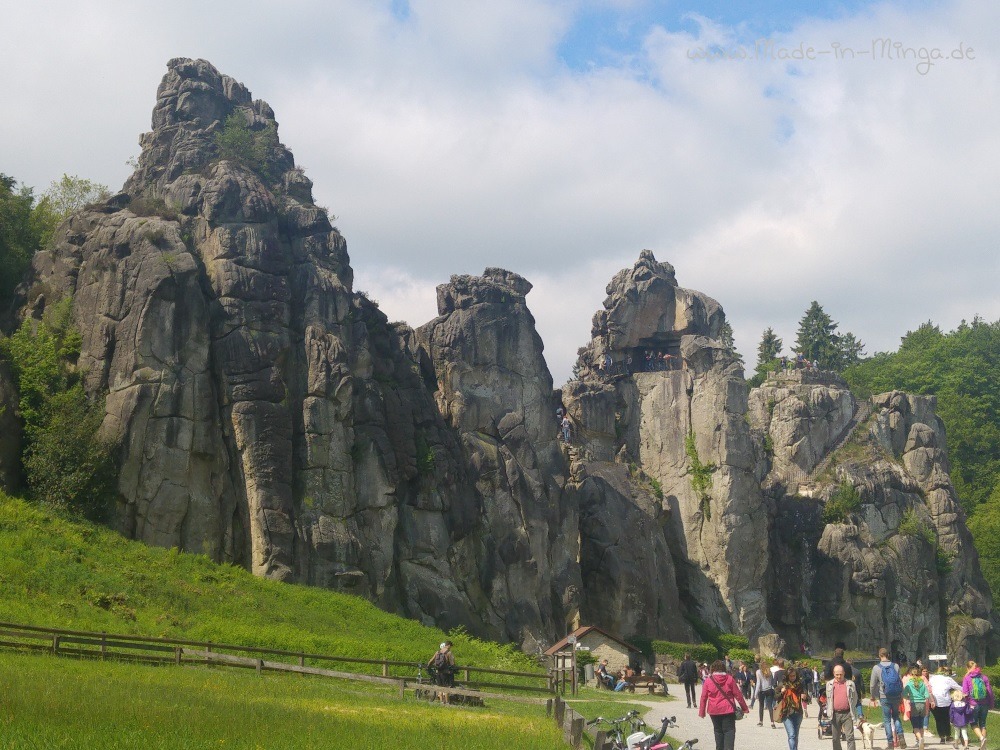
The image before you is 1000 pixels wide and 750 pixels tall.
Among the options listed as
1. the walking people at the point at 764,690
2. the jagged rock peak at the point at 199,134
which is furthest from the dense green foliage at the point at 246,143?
the walking people at the point at 764,690

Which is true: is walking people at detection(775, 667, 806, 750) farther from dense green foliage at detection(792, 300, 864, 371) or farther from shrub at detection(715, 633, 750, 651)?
dense green foliage at detection(792, 300, 864, 371)

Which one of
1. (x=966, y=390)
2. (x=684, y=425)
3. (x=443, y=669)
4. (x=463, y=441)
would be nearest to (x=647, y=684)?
(x=443, y=669)

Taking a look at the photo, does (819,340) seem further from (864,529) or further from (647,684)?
(647,684)

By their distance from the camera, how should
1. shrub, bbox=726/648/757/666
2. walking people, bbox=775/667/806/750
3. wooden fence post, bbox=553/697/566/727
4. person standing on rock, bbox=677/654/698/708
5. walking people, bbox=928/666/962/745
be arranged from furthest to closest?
shrub, bbox=726/648/757/666 < person standing on rock, bbox=677/654/698/708 < walking people, bbox=928/666/962/745 < wooden fence post, bbox=553/697/566/727 < walking people, bbox=775/667/806/750

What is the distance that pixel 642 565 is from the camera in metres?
64.2

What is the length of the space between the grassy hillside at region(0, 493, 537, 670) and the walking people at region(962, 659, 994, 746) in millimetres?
17782

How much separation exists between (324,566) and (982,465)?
71.1 metres

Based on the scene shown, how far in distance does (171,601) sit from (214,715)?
60.3 feet

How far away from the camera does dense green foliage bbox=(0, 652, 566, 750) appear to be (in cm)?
1585

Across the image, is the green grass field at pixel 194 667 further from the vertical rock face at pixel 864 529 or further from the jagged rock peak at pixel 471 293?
the vertical rock face at pixel 864 529

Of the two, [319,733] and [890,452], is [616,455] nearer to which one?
[890,452]

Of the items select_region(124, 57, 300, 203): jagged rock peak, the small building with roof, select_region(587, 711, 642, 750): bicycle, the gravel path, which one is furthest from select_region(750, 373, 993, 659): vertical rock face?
select_region(587, 711, 642, 750): bicycle

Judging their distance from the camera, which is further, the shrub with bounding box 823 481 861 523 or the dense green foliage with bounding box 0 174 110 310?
the shrub with bounding box 823 481 861 523

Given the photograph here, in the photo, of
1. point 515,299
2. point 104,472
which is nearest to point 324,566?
point 104,472
